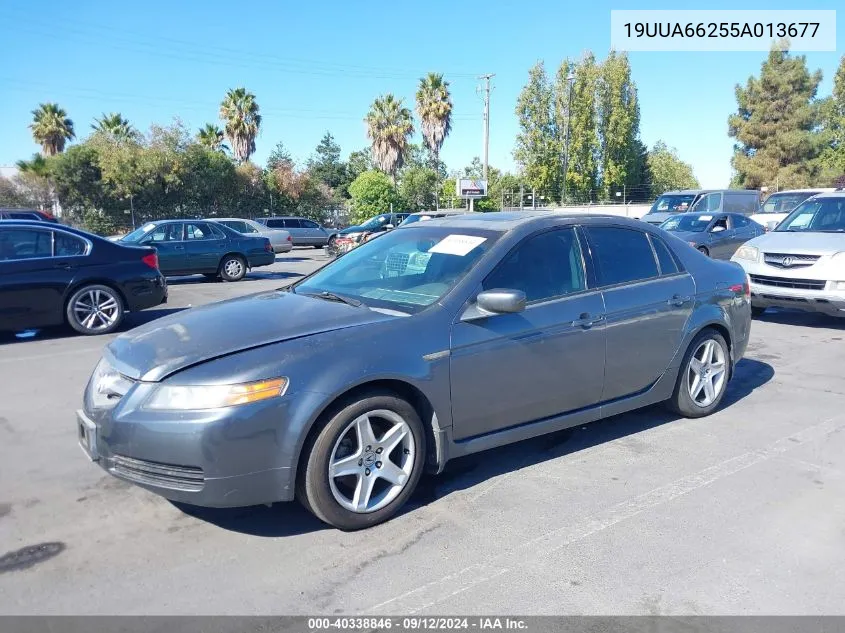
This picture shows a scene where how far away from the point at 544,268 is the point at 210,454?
237 cm

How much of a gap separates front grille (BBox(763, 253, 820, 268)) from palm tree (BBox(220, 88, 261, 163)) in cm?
3881

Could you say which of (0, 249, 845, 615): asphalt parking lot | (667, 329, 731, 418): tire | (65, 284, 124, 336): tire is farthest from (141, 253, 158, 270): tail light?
(667, 329, 731, 418): tire

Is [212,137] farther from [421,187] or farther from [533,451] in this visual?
[533,451]

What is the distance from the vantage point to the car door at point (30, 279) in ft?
26.6

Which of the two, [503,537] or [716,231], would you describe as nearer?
[503,537]

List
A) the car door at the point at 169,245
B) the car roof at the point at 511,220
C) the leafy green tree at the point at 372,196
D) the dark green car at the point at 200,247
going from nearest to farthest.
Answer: the car roof at the point at 511,220 → the car door at the point at 169,245 → the dark green car at the point at 200,247 → the leafy green tree at the point at 372,196

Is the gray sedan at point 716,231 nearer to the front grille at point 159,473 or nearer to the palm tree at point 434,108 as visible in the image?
the front grille at point 159,473

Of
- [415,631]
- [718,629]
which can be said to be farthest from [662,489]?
[415,631]

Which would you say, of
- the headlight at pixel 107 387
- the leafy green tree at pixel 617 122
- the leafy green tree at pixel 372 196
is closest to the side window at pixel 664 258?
the headlight at pixel 107 387

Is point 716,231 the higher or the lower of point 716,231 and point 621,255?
the higher

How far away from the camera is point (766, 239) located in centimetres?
977

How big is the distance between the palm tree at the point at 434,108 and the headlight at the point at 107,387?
153 feet

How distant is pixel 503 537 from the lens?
11.5ft

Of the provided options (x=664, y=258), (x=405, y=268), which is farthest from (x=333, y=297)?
(x=664, y=258)
